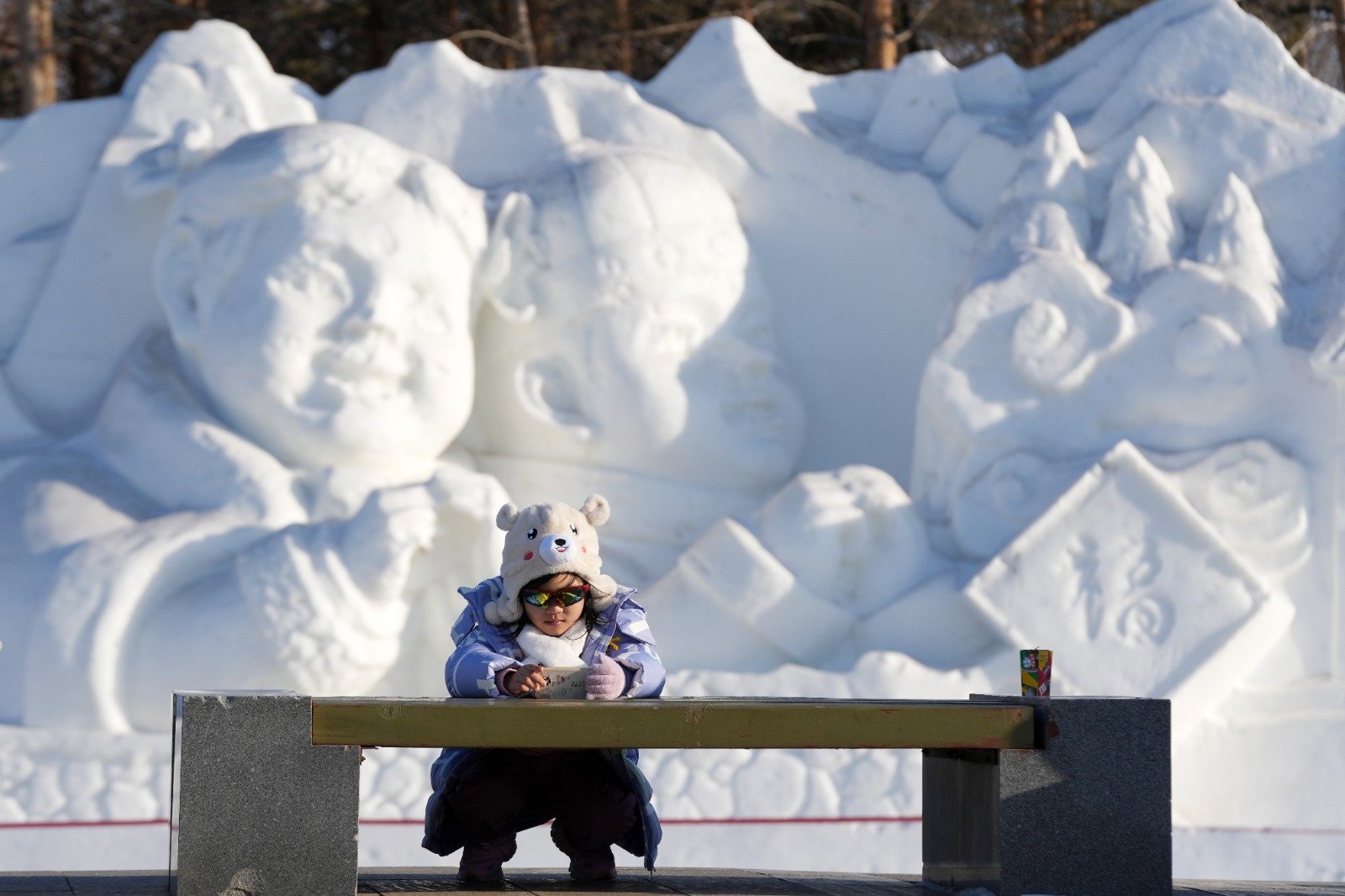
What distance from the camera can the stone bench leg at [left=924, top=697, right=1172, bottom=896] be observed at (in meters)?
3.24

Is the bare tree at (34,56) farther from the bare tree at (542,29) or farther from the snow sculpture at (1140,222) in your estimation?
the snow sculpture at (1140,222)

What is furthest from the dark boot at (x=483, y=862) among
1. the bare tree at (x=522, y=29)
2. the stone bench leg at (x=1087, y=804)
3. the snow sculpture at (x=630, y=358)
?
the bare tree at (x=522, y=29)

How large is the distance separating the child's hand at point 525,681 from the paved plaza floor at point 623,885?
14.1 inches

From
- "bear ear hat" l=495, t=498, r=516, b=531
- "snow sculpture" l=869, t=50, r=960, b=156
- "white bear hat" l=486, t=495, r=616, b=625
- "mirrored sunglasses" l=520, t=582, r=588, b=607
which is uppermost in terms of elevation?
"snow sculpture" l=869, t=50, r=960, b=156

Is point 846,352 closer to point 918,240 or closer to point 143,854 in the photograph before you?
point 918,240

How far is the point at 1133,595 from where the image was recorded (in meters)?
5.81

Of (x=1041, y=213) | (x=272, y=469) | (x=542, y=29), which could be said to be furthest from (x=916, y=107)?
(x=542, y=29)

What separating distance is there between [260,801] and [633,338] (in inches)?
141

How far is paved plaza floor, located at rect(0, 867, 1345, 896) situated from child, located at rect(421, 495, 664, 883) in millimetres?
80

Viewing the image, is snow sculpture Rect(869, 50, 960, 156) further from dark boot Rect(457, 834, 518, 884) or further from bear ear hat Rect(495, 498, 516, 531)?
dark boot Rect(457, 834, 518, 884)

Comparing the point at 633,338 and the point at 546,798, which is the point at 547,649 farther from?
the point at 633,338

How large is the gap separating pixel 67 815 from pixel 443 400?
1749 mm

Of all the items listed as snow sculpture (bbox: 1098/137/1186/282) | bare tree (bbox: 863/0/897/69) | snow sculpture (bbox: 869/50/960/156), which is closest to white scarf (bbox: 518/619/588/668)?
snow sculpture (bbox: 1098/137/1186/282)

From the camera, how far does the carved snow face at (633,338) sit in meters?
6.53
